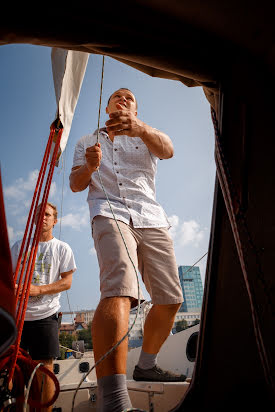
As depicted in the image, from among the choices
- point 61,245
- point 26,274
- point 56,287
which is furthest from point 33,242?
point 61,245

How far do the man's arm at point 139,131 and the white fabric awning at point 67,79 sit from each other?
1.98 ft

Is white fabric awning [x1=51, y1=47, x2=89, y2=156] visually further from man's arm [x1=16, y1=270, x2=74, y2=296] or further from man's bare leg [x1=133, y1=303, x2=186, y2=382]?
man's bare leg [x1=133, y1=303, x2=186, y2=382]

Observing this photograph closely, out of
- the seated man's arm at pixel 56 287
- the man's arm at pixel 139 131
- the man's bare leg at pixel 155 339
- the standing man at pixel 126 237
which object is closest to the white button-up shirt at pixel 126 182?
the standing man at pixel 126 237

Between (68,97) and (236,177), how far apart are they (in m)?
1.41

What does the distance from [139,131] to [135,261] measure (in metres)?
0.62

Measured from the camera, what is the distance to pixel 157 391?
158 centimetres

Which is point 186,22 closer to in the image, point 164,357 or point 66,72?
point 66,72

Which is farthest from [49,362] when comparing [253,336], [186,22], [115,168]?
[186,22]

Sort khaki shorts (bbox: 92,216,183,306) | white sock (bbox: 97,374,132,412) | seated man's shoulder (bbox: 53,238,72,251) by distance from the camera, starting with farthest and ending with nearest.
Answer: seated man's shoulder (bbox: 53,238,72,251) < khaki shorts (bbox: 92,216,183,306) < white sock (bbox: 97,374,132,412)

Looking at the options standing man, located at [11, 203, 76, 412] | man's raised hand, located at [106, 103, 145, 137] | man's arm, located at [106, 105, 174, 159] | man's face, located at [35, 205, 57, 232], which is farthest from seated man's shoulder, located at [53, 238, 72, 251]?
man's raised hand, located at [106, 103, 145, 137]

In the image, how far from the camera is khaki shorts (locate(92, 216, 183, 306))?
1.21 m

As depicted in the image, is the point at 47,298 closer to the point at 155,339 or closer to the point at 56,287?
the point at 56,287

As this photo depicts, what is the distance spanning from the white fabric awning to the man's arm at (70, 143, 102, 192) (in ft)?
1.27

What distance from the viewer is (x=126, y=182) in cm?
159
